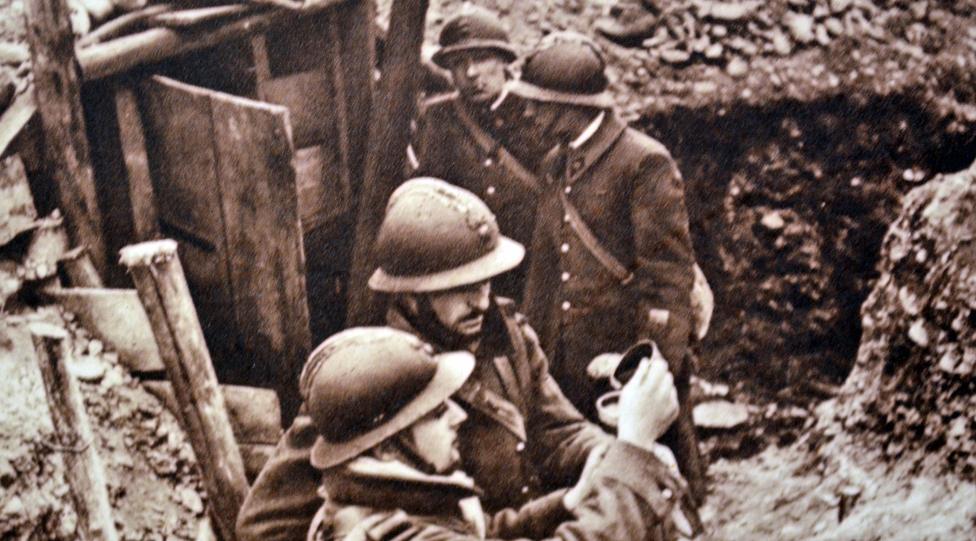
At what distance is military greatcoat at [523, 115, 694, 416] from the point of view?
3.26 meters

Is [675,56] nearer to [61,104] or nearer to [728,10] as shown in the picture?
[728,10]

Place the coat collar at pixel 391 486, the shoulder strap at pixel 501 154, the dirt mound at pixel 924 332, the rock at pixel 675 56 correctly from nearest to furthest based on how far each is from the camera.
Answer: the coat collar at pixel 391 486 → the dirt mound at pixel 924 332 → the shoulder strap at pixel 501 154 → the rock at pixel 675 56

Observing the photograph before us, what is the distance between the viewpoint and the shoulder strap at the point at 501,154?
331cm

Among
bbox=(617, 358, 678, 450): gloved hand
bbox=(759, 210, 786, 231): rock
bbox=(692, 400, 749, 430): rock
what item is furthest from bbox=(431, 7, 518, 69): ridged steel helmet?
bbox=(692, 400, 749, 430): rock

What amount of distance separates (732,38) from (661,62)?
0.28 m

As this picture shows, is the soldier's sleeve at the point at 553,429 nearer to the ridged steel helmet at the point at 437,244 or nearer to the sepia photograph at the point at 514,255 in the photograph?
the sepia photograph at the point at 514,255

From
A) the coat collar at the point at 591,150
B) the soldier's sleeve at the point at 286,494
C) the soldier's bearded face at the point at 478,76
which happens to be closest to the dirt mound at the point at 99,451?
the soldier's sleeve at the point at 286,494

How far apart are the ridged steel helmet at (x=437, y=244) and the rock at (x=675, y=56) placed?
1035mm

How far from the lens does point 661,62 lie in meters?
3.56

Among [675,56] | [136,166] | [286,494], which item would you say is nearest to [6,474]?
[286,494]

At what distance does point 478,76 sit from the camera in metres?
3.36

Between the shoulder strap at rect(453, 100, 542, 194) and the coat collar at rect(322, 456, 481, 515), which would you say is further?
the shoulder strap at rect(453, 100, 542, 194)

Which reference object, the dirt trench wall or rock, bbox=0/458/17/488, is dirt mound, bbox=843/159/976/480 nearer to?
the dirt trench wall

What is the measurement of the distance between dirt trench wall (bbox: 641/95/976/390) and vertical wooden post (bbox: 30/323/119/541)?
2.16m
